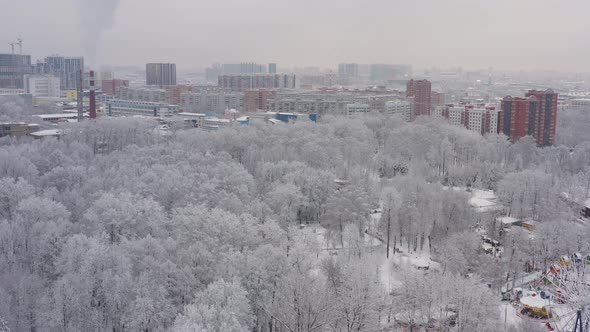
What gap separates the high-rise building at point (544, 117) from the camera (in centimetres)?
2453

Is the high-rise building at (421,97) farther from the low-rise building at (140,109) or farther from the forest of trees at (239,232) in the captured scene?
the forest of trees at (239,232)

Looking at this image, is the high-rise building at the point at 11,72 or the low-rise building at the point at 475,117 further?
the high-rise building at the point at 11,72

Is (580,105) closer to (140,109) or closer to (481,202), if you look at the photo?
(481,202)

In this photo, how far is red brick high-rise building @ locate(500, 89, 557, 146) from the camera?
→ 24375 millimetres

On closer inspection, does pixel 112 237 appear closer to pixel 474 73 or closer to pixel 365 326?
pixel 365 326

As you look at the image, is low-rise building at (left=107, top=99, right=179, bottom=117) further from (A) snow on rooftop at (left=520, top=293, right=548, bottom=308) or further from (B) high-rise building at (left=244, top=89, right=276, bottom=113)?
(A) snow on rooftop at (left=520, top=293, right=548, bottom=308)

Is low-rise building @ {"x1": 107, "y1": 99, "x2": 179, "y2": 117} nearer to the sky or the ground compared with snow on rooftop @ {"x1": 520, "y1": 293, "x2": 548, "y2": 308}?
nearer to the sky

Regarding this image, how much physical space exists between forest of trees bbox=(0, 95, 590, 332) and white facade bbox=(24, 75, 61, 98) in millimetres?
23462

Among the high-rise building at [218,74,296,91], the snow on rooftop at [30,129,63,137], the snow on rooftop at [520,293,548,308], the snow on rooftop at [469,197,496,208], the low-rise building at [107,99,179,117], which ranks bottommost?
the snow on rooftop at [520,293,548,308]

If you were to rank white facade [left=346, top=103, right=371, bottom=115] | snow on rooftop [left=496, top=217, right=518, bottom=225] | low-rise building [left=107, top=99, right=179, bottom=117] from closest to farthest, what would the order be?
1. snow on rooftop [left=496, top=217, right=518, bottom=225]
2. white facade [left=346, top=103, right=371, bottom=115]
3. low-rise building [left=107, top=99, right=179, bottom=117]

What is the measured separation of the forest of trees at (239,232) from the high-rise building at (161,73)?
2934 centimetres

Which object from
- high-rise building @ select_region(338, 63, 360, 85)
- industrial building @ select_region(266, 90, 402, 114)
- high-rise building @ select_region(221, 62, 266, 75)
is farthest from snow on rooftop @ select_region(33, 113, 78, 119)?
high-rise building @ select_region(338, 63, 360, 85)

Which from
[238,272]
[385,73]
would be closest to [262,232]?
[238,272]

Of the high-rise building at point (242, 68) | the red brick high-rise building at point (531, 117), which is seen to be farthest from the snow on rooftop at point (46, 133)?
the high-rise building at point (242, 68)
